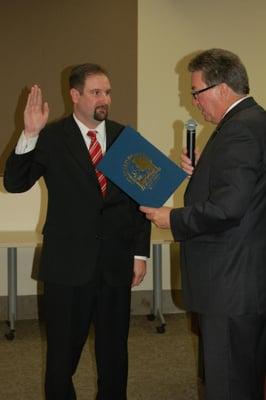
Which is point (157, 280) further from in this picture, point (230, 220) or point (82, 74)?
point (230, 220)

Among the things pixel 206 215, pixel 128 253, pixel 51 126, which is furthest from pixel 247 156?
pixel 51 126

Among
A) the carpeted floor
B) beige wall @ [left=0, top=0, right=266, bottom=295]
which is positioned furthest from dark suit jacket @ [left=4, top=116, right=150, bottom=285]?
beige wall @ [left=0, top=0, right=266, bottom=295]

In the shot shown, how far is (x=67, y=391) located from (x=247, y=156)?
139 centimetres

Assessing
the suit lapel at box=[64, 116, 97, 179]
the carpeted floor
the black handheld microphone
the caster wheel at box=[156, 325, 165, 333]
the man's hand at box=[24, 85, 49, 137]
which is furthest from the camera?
the caster wheel at box=[156, 325, 165, 333]

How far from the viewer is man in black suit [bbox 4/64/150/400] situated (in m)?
2.58

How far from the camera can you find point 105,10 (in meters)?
4.63

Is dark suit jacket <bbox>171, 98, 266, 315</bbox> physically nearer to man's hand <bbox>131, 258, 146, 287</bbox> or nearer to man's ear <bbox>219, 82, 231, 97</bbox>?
man's ear <bbox>219, 82, 231, 97</bbox>

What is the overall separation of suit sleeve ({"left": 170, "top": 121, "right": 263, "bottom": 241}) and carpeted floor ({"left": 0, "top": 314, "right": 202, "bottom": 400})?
1661mm

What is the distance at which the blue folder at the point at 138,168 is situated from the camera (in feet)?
7.80

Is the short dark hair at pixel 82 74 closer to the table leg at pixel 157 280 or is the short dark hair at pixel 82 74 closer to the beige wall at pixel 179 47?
the beige wall at pixel 179 47

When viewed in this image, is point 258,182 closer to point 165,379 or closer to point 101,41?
point 165,379

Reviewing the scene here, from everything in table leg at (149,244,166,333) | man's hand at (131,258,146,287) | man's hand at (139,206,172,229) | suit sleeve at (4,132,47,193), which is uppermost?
suit sleeve at (4,132,47,193)

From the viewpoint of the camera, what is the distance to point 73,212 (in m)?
2.60

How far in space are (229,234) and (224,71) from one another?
2.02 ft
